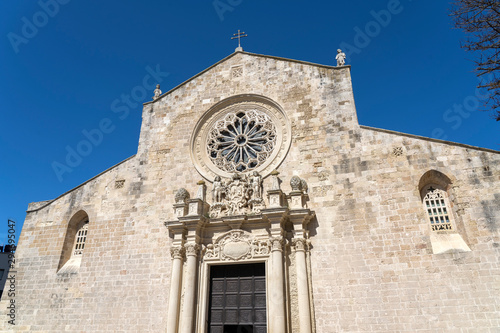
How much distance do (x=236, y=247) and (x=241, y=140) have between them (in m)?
3.84

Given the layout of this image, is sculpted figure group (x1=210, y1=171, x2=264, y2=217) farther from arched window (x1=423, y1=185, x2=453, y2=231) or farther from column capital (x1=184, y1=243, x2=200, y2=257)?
arched window (x1=423, y1=185, x2=453, y2=231)

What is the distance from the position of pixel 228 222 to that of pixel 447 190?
20.0 ft

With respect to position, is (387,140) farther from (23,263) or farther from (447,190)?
(23,263)

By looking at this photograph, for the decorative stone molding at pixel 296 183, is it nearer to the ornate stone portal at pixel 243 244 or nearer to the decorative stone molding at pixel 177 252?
the ornate stone portal at pixel 243 244

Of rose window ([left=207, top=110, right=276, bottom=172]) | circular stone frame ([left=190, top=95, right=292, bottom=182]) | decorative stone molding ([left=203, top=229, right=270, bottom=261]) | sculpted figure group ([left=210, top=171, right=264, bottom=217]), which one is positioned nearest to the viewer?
decorative stone molding ([left=203, top=229, right=270, bottom=261])

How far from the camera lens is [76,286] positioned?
1107cm

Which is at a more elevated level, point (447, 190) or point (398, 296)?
point (447, 190)

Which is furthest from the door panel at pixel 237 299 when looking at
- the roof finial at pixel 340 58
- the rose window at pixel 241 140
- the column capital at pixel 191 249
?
the roof finial at pixel 340 58

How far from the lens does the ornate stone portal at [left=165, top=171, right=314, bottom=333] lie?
30.2 ft

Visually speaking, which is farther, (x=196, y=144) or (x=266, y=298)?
(x=196, y=144)

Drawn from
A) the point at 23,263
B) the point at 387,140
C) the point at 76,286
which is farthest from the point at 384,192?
the point at 23,263

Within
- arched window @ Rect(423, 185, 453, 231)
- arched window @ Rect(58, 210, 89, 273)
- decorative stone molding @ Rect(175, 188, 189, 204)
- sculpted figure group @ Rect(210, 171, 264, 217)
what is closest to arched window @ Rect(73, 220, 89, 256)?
arched window @ Rect(58, 210, 89, 273)

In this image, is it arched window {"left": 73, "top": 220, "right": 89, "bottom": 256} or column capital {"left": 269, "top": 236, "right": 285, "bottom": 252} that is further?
arched window {"left": 73, "top": 220, "right": 89, "bottom": 256}

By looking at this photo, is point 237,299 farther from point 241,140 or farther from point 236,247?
point 241,140
